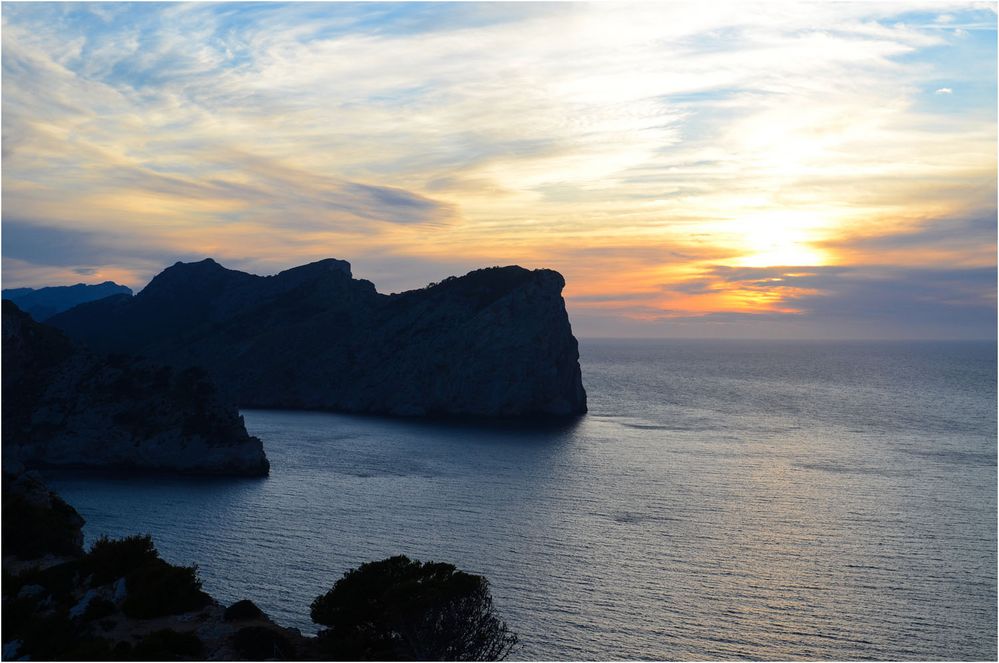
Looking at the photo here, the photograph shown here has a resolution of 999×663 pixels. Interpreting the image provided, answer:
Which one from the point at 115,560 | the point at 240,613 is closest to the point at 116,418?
the point at 115,560

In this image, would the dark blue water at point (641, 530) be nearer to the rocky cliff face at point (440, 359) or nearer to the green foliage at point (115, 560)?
the green foliage at point (115, 560)

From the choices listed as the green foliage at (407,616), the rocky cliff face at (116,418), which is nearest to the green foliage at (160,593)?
the green foliage at (407,616)

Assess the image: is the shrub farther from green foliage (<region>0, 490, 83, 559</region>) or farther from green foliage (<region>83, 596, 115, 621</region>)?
green foliage (<region>0, 490, 83, 559</region>)

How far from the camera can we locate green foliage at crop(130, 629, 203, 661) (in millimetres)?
28922

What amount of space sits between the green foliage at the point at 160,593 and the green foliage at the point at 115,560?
1768 mm

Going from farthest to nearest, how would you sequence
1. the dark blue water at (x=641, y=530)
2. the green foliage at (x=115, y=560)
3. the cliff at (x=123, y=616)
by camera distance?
1. the dark blue water at (x=641, y=530)
2. the green foliage at (x=115, y=560)
3. the cliff at (x=123, y=616)

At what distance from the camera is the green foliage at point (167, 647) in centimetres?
2892

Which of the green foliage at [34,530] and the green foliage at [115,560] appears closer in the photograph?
the green foliage at [115,560]

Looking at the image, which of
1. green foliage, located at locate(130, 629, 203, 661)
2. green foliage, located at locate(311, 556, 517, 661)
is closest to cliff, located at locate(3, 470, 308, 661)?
green foliage, located at locate(130, 629, 203, 661)

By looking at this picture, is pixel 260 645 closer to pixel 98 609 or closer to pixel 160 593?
pixel 160 593

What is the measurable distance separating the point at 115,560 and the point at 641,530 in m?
44.6

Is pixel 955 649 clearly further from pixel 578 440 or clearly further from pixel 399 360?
pixel 399 360

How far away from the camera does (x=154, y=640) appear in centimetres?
2948

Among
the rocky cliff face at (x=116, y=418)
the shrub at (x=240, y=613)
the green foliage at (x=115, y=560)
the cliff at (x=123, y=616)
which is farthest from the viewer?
the rocky cliff face at (x=116, y=418)
